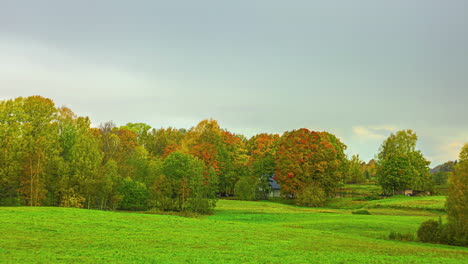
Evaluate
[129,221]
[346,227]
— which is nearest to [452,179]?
[346,227]

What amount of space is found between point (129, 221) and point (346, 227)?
75.4ft

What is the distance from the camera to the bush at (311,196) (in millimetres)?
83000

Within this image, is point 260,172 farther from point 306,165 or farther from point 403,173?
point 403,173

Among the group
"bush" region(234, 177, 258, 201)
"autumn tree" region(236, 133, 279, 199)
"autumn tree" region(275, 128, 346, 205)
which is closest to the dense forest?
"autumn tree" region(275, 128, 346, 205)

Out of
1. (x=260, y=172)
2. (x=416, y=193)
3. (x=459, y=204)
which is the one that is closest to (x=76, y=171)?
(x=459, y=204)

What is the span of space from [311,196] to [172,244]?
199ft

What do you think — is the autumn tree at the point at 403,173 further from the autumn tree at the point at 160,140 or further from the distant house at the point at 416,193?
the autumn tree at the point at 160,140

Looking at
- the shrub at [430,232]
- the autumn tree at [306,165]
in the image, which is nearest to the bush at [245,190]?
the autumn tree at [306,165]

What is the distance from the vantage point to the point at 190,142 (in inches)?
4151

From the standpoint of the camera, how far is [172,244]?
25.9 m

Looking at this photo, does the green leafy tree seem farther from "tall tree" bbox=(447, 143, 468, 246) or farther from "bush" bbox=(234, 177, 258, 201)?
"bush" bbox=(234, 177, 258, 201)

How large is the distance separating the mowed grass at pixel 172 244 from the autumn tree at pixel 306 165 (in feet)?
151

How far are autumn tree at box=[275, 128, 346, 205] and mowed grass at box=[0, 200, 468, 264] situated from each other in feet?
151

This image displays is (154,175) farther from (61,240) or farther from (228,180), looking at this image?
(228,180)
